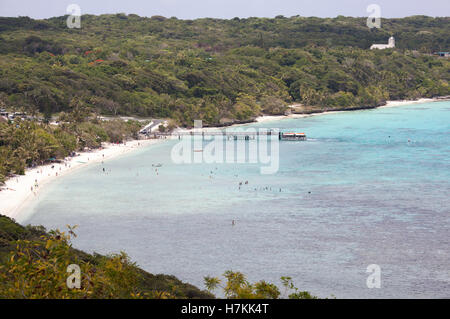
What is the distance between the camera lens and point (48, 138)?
299 feet

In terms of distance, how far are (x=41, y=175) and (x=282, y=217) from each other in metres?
36.4

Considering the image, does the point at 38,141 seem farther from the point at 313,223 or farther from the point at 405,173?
the point at 405,173

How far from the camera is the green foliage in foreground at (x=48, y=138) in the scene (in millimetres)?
81250

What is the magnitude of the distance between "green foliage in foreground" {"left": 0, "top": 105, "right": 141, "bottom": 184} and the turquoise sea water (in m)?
6.32

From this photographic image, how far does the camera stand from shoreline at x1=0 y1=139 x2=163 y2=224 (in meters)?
66.3

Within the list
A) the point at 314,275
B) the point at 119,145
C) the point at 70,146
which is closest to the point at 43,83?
the point at 119,145

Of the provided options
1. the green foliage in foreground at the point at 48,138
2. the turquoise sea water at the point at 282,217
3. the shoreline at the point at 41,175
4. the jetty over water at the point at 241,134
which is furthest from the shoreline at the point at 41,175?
the jetty over water at the point at 241,134

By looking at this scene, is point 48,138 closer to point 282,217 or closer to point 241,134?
point 282,217

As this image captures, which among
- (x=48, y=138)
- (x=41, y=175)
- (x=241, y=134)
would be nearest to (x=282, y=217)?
(x=41, y=175)

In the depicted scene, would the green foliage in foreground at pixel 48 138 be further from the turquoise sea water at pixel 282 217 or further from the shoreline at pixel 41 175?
the turquoise sea water at pixel 282 217

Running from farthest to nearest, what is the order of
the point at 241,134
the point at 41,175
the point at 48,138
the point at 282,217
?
1. the point at 241,134
2. the point at 48,138
3. the point at 41,175
4. the point at 282,217

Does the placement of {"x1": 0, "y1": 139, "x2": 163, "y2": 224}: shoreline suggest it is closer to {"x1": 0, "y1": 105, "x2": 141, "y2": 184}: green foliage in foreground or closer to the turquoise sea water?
{"x1": 0, "y1": 105, "x2": 141, "y2": 184}: green foliage in foreground

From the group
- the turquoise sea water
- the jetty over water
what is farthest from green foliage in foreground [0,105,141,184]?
the jetty over water

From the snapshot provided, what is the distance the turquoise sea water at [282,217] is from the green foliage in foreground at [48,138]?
632 cm
